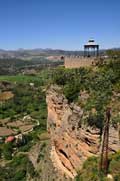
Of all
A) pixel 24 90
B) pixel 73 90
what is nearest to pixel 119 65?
pixel 73 90

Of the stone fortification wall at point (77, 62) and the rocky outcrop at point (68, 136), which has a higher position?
the stone fortification wall at point (77, 62)

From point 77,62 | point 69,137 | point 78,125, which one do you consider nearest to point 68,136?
point 69,137

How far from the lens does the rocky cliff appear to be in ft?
62.1

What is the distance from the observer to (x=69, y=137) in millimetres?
21641

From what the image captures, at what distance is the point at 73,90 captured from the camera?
2259 centimetres

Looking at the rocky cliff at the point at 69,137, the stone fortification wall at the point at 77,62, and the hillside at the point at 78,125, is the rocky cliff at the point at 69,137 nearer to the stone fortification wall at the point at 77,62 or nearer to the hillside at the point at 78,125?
the hillside at the point at 78,125

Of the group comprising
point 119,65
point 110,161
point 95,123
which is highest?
point 119,65

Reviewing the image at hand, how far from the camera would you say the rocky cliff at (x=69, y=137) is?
1894cm

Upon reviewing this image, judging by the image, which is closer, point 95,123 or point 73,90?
point 95,123

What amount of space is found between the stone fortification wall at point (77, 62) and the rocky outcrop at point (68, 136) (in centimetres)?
292

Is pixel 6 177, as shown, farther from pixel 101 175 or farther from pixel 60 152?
pixel 101 175

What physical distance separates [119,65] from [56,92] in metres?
5.20

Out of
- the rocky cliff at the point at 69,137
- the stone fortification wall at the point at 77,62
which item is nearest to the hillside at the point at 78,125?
the rocky cliff at the point at 69,137

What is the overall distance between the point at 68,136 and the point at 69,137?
0.19 m
